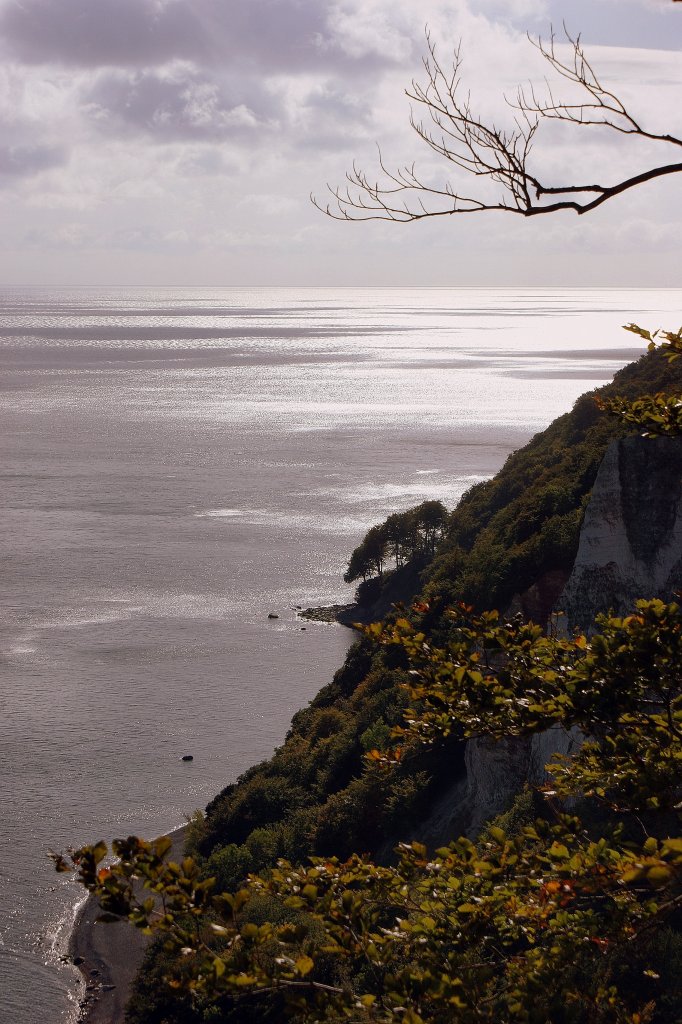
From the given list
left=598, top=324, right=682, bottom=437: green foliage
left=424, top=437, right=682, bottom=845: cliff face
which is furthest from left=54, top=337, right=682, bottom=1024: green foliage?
left=424, top=437, right=682, bottom=845: cliff face

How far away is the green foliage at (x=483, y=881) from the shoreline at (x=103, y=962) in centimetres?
2608

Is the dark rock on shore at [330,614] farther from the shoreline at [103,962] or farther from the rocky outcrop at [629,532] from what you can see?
the rocky outcrop at [629,532]

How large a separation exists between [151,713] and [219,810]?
543 inches

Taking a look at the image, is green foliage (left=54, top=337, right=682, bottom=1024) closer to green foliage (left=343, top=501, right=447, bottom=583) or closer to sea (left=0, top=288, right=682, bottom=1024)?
sea (left=0, top=288, right=682, bottom=1024)

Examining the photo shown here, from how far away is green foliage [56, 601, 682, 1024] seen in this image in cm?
686

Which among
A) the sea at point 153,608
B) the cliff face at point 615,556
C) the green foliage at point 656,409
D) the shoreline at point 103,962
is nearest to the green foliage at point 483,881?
the green foliage at point 656,409

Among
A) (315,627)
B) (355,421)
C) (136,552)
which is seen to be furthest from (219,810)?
(355,421)

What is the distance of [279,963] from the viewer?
6949 mm

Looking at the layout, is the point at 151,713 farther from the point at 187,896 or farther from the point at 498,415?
the point at 498,415

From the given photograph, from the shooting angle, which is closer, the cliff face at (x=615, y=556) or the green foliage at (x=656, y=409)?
A: the green foliage at (x=656, y=409)

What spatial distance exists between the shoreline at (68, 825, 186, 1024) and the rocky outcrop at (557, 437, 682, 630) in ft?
61.4

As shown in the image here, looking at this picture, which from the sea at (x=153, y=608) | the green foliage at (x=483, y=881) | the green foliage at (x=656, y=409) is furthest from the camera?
the sea at (x=153, y=608)

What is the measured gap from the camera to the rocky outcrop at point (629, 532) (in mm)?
27438

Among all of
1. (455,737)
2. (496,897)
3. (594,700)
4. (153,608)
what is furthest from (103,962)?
(153,608)
